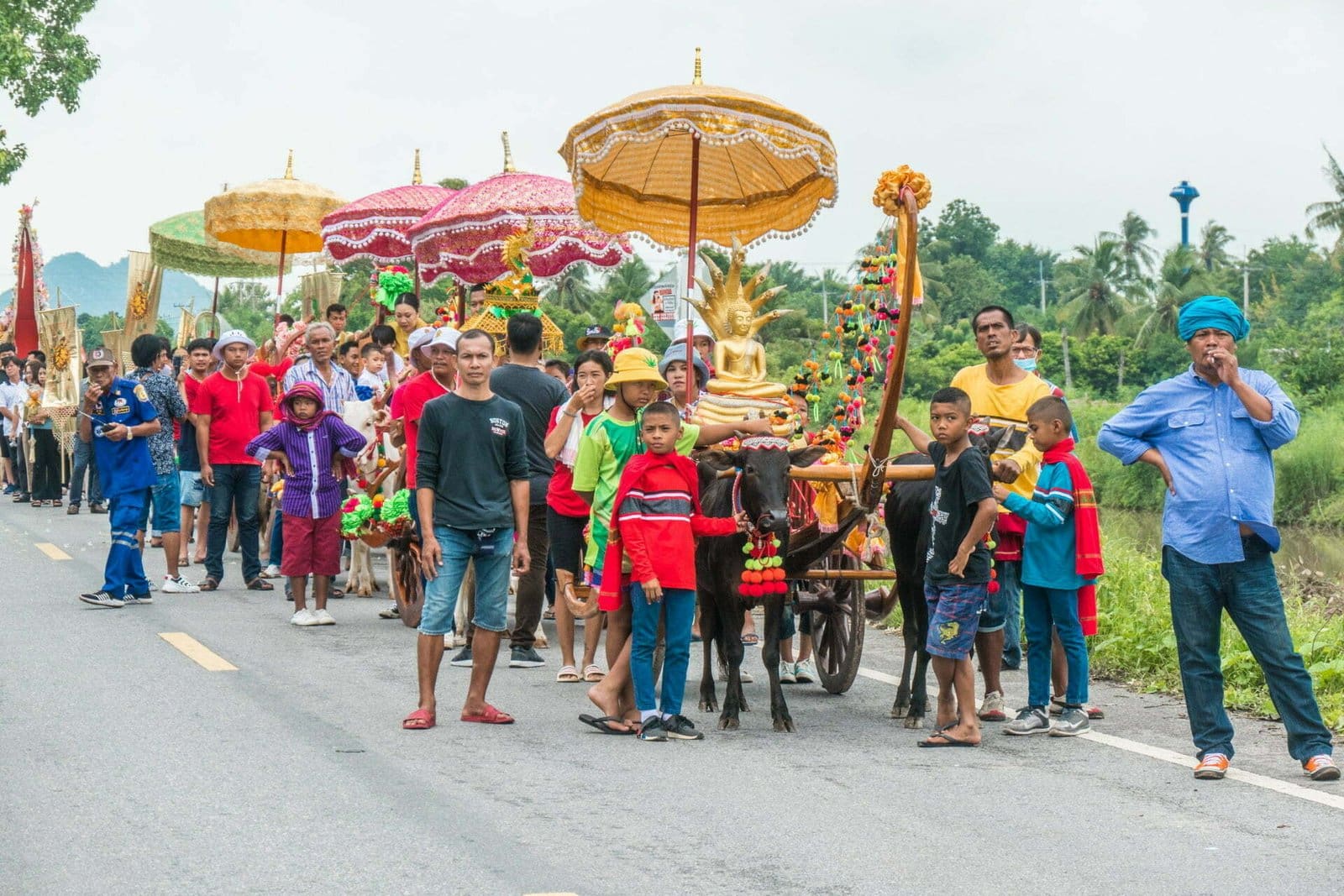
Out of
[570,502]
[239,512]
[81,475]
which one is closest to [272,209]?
[81,475]

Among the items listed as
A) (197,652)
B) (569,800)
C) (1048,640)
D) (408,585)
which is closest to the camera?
(569,800)

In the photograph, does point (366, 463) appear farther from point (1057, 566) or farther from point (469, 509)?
point (1057, 566)

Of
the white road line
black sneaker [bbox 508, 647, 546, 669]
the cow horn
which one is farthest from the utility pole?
the white road line

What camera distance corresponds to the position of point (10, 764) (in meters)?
6.86

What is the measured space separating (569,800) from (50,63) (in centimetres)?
2934

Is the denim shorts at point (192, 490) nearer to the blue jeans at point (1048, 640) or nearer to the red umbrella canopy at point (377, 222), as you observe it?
the red umbrella canopy at point (377, 222)

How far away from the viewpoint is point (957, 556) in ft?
25.1

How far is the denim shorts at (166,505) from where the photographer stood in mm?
13219

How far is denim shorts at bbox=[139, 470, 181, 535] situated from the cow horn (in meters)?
4.88

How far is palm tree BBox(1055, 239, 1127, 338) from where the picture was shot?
82.9m

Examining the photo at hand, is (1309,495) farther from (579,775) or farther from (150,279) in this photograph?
(579,775)

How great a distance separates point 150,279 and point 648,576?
21109mm

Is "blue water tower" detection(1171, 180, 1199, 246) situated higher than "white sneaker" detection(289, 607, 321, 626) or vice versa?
"blue water tower" detection(1171, 180, 1199, 246)

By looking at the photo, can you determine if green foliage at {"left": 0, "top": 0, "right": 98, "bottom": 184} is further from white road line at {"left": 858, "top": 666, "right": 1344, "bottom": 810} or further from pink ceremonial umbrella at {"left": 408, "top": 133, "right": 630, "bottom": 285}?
white road line at {"left": 858, "top": 666, "right": 1344, "bottom": 810}
